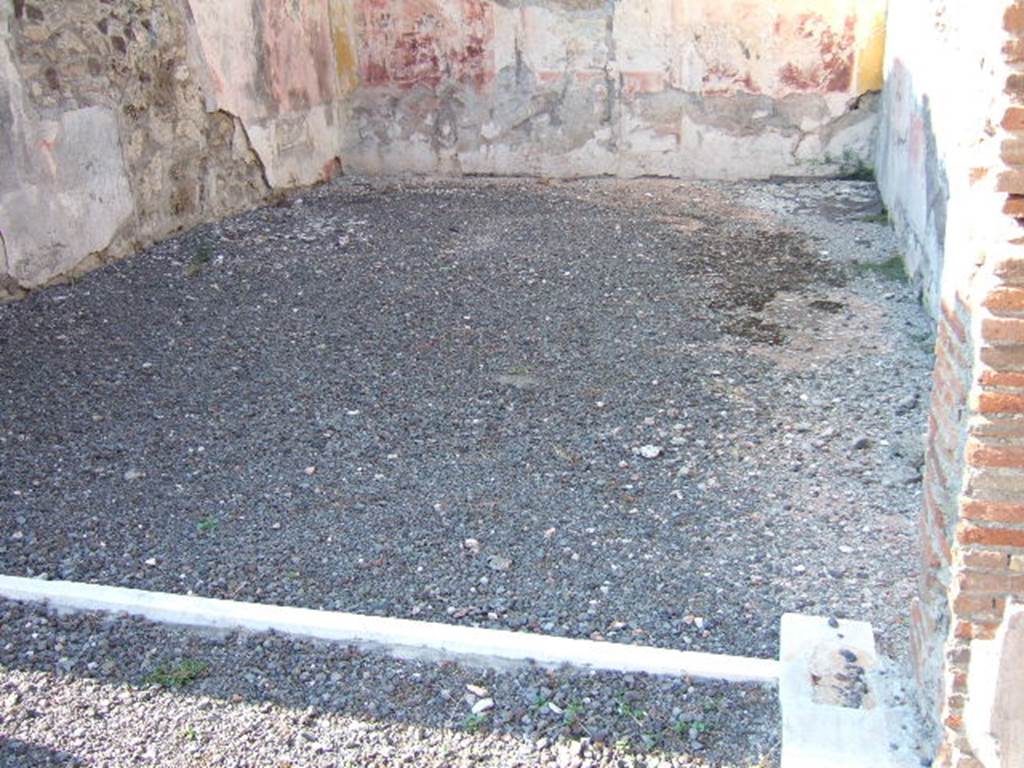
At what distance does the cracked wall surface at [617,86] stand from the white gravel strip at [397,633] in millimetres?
6338

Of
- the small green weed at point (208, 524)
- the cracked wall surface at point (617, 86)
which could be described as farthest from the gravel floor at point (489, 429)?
the cracked wall surface at point (617, 86)

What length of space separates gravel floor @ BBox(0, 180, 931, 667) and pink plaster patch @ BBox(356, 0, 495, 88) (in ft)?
8.39

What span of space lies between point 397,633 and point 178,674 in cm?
56

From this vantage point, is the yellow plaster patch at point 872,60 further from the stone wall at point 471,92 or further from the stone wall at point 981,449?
the stone wall at point 981,449

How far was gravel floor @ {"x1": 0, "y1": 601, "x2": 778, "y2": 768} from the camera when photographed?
2.24 m

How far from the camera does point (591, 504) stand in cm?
330

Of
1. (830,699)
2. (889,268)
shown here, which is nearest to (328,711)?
(830,699)

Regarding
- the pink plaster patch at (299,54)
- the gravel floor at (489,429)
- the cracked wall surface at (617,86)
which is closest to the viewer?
the gravel floor at (489,429)

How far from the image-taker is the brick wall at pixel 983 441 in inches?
69.0

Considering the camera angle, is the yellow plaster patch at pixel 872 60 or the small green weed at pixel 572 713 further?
the yellow plaster patch at pixel 872 60

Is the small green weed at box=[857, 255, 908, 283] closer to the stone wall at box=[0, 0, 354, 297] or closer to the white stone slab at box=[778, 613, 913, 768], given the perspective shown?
the white stone slab at box=[778, 613, 913, 768]

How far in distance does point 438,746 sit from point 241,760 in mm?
448

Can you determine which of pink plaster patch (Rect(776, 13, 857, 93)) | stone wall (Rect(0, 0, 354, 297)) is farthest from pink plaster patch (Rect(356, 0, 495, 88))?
pink plaster patch (Rect(776, 13, 857, 93))

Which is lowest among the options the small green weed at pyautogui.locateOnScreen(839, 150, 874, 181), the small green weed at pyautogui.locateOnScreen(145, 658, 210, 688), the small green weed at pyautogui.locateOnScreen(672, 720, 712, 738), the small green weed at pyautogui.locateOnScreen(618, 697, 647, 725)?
the small green weed at pyautogui.locateOnScreen(839, 150, 874, 181)
